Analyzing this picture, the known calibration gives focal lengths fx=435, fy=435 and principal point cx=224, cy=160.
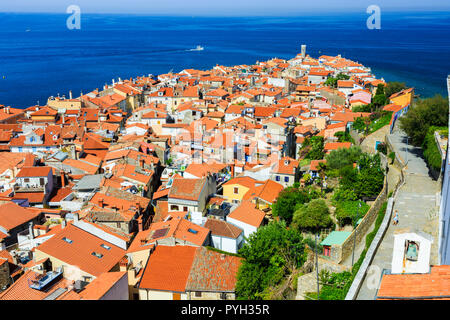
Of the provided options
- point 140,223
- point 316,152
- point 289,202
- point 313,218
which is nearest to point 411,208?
point 313,218

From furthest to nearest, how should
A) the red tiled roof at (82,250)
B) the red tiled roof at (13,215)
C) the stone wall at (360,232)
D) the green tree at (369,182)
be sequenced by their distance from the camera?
1. the red tiled roof at (13,215)
2. the green tree at (369,182)
3. the red tiled roof at (82,250)
4. the stone wall at (360,232)

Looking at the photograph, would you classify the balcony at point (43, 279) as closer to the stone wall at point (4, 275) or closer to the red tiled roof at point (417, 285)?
the stone wall at point (4, 275)

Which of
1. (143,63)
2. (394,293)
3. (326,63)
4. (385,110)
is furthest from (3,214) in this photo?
(143,63)

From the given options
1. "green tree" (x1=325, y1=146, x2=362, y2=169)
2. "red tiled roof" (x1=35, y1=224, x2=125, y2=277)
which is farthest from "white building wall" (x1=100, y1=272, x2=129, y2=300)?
"green tree" (x1=325, y1=146, x2=362, y2=169)

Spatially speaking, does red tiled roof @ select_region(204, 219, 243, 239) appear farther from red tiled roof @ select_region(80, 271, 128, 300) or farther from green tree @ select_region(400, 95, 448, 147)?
green tree @ select_region(400, 95, 448, 147)

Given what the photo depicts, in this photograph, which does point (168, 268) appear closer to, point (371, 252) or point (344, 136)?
point (371, 252)

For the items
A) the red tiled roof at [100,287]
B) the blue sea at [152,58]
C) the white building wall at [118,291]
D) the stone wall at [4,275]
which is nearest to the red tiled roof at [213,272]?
the white building wall at [118,291]
